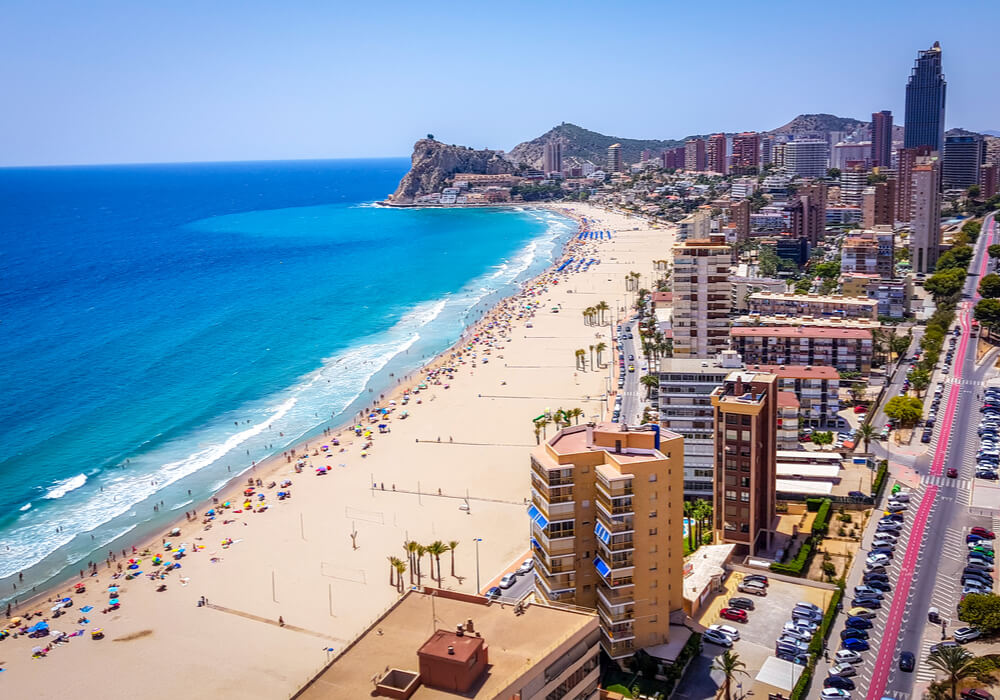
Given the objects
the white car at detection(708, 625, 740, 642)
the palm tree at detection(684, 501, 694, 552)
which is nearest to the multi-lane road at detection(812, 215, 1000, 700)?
the white car at detection(708, 625, 740, 642)

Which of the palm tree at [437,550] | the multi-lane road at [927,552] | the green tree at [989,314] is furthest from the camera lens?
the green tree at [989,314]

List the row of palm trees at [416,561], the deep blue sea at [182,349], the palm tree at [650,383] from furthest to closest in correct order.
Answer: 1. the palm tree at [650,383]
2. the deep blue sea at [182,349]
3. the row of palm trees at [416,561]

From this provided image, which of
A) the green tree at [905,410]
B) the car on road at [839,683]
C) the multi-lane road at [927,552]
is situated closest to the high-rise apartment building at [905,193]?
the multi-lane road at [927,552]

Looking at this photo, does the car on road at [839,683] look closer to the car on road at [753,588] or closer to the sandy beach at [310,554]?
the car on road at [753,588]

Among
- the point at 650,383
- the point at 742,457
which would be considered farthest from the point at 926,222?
the point at 742,457

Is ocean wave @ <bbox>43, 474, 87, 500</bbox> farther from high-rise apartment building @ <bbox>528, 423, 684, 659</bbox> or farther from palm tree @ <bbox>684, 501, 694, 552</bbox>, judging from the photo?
palm tree @ <bbox>684, 501, 694, 552</bbox>

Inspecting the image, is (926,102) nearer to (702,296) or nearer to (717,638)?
(702,296)

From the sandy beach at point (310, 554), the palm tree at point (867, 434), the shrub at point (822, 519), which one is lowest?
the sandy beach at point (310, 554)
